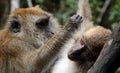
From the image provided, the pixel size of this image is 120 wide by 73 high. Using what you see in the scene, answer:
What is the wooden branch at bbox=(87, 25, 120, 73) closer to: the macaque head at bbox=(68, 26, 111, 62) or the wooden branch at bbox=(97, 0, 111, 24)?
the macaque head at bbox=(68, 26, 111, 62)

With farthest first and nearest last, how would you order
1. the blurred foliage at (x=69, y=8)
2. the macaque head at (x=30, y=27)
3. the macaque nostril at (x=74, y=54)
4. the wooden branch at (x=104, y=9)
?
1. the wooden branch at (x=104, y=9)
2. the blurred foliage at (x=69, y=8)
3. the macaque head at (x=30, y=27)
4. the macaque nostril at (x=74, y=54)

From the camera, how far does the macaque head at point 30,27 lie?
204 inches

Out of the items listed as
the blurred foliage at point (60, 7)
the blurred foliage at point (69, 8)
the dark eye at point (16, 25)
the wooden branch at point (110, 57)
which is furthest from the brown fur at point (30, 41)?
the blurred foliage at point (60, 7)

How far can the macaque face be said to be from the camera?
4477 mm

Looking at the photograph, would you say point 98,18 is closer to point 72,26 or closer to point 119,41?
point 72,26

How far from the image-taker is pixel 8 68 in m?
5.09

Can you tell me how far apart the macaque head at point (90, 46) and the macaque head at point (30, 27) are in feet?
2.23

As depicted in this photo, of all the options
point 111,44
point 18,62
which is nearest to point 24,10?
point 18,62

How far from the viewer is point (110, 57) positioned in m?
3.78

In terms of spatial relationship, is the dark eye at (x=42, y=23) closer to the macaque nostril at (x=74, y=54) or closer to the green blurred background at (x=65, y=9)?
the macaque nostril at (x=74, y=54)

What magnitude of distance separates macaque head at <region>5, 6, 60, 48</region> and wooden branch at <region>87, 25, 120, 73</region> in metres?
1.42

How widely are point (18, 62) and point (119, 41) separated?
5.41 ft

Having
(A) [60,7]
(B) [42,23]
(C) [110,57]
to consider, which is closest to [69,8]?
(A) [60,7]

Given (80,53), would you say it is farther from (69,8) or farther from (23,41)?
(69,8)
